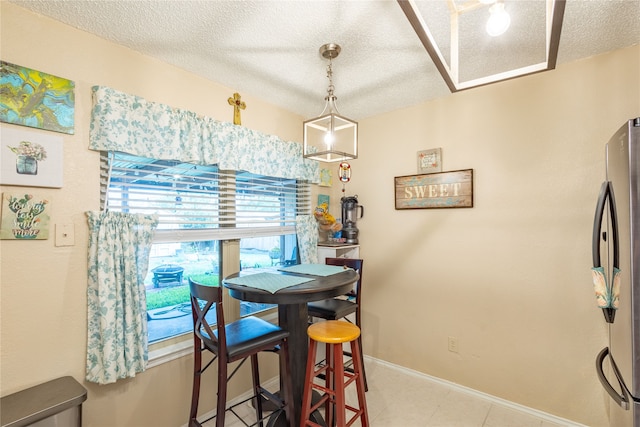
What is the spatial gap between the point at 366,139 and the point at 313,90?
0.88 m

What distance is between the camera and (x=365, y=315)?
3078 millimetres

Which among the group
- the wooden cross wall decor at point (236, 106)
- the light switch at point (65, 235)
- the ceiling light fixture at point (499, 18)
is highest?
the wooden cross wall decor at point (236, 106)

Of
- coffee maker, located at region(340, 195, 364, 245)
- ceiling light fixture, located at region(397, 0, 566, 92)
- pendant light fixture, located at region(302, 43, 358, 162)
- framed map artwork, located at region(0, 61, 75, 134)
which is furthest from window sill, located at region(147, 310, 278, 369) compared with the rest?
ceiling light fixture, located at region(397, 0, 566, 92)

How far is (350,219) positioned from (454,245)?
1.03 meters

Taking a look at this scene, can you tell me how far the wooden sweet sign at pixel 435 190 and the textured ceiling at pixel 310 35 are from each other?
77 cm

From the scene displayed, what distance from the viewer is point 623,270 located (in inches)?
49.4

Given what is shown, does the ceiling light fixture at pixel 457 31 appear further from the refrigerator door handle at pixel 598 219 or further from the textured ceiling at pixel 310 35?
the refrigerator door handle at pixel 598 219

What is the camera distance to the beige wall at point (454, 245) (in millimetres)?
1558

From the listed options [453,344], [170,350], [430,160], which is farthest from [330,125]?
[453,344]

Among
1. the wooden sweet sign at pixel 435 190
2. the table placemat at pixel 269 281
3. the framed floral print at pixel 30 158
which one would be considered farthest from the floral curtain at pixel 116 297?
the wooden sweet sign at pixel 435 190

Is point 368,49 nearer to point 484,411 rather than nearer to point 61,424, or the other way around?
point 61,424

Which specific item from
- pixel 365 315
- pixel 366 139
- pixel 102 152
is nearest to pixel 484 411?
pixel 365 315

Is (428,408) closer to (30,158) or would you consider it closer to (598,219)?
(598,219)

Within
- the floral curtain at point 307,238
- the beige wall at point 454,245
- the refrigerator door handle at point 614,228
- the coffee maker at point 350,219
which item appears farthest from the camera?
the coffee maker at point 350,219
